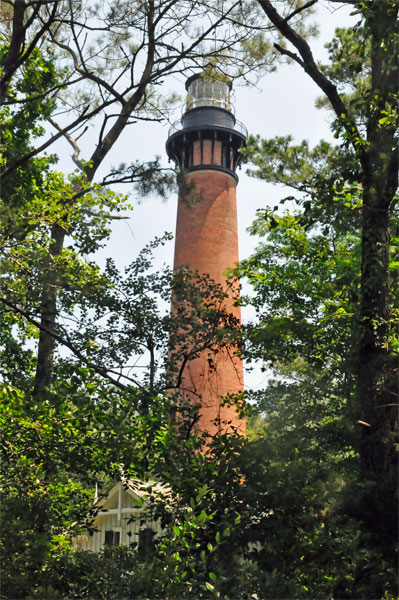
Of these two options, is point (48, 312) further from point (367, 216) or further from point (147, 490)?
point (367, 216)

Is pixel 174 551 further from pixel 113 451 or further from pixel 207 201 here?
pixel 207 201

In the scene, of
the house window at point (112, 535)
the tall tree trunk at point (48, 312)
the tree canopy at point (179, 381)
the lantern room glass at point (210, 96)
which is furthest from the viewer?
the lantern room glass at point (210, 96)

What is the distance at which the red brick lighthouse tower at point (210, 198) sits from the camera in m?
23.5

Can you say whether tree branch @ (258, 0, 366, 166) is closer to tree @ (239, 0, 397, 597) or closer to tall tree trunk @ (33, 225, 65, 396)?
tree @ (239, 0, 397, 597)

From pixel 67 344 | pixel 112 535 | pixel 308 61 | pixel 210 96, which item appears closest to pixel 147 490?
pixel 67 344

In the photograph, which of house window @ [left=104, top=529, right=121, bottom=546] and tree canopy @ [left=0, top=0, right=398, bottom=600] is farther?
house window @ [left=104, top=529, right=121, bottom=546]

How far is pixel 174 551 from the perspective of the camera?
18.1ft

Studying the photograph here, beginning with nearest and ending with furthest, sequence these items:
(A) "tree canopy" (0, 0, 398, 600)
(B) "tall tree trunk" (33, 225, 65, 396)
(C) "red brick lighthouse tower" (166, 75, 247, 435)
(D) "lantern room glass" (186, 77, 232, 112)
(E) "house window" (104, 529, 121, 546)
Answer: (A) "tree canopy" (0, 0, 398, 600)
(B) "tall tree trunk" (33, 225, 65, 396)
(E) "house window" (104, 529, 121, 546)
(C) "red brick lighthouse tower" (166, 75, 247, 435)
(D) "lantern room glass" (186, 77, 232, 112)

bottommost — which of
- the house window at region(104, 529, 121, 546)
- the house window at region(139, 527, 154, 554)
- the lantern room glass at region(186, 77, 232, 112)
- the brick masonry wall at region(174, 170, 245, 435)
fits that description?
the house window at region(104, 529, 121, 546)

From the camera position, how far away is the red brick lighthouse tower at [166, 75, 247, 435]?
926 inches

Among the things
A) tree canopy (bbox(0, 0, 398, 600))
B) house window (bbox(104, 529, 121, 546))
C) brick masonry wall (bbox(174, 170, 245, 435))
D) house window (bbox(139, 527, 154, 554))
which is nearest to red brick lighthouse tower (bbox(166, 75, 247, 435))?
brick masonry wall (bbox(174, 170, 245, 435))

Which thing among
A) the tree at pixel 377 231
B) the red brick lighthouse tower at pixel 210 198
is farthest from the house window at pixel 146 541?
the red brick lighthouse tower at pixel 210 198

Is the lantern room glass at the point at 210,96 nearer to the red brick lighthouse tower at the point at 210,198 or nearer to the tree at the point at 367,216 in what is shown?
the red brick lighthouse tower at the point at 210,198

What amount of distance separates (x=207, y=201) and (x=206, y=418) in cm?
947
